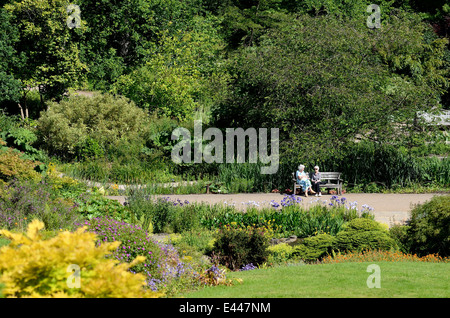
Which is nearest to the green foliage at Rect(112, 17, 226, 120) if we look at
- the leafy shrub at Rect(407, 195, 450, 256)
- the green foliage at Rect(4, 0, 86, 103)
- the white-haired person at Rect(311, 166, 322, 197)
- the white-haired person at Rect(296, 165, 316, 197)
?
the green foliage at Rect(4, 0, 86, 103)

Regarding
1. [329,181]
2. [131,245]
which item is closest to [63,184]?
[131,245]

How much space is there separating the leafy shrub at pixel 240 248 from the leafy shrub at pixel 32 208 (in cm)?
274

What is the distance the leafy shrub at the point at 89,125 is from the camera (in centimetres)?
1825

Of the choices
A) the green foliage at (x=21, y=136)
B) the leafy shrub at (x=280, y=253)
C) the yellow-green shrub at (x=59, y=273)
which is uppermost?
the green foliage at (x=21, y=136)

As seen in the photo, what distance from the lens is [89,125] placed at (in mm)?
19266

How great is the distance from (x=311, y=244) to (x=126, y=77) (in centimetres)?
1510

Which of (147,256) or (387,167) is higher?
(387,167)

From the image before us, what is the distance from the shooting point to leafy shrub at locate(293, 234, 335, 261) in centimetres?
952

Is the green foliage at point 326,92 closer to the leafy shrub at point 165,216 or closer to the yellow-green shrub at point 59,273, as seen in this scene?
the leafy shrub at point 165,216

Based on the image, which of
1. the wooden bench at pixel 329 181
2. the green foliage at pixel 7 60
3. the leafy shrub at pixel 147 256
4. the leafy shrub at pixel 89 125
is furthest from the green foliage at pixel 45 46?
the leafy shrub at pixel 147 256

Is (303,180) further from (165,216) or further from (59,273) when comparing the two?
(59,273)

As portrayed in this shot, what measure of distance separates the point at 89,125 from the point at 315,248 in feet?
39.0

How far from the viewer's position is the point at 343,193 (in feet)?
49.8

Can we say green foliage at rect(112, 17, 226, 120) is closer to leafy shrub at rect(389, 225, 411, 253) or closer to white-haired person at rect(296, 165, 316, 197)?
white-haired person at rect(296, 165, 316, 197)
